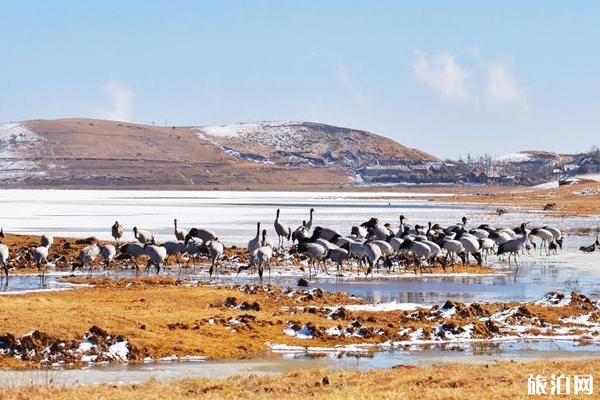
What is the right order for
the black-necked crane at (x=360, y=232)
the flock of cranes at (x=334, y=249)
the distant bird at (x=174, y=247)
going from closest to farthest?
the flock of cranes at (x=334, y=249) → the distant bird at (x=174, y=247) → the black-necked crane at (x=360, y=232)

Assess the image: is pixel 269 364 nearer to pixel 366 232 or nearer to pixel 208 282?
pixel 208 282

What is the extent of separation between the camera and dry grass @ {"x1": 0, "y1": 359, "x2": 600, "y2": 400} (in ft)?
38.9

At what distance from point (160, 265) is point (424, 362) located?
16893mm

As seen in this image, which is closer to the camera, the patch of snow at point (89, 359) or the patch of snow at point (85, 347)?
the patch of snow at point (89, 359)

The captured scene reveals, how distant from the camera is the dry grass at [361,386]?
11.8 metres

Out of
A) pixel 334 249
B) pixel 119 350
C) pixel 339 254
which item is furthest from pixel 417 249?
pixel 119 350

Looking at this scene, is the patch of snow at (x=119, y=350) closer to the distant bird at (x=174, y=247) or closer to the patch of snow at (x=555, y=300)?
the patch of snow at (x=555, y=300)

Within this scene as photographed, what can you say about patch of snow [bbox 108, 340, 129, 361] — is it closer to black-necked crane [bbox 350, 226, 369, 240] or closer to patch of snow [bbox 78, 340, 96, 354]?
patch of snow [bbox 78, 340, 96, 354]

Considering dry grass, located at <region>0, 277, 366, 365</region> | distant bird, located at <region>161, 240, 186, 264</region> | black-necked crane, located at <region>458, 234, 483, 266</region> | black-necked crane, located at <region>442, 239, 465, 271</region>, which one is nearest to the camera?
dry grass, located at <region>0, 277, 366, 365</region>

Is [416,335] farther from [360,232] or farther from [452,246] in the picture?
[360,232]

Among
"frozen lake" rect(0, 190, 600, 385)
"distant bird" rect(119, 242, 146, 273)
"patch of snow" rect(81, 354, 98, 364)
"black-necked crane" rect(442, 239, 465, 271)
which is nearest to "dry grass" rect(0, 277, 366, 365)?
"patch of snow" rect(81, 354, 98, 364)

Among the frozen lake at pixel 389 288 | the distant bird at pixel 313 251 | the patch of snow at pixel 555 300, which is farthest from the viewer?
the distant bird at pixel 313 251

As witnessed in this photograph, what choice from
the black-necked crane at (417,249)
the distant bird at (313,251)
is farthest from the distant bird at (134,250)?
the black-necked crane at (417,249)

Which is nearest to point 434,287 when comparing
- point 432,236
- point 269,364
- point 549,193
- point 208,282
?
point 208,282
